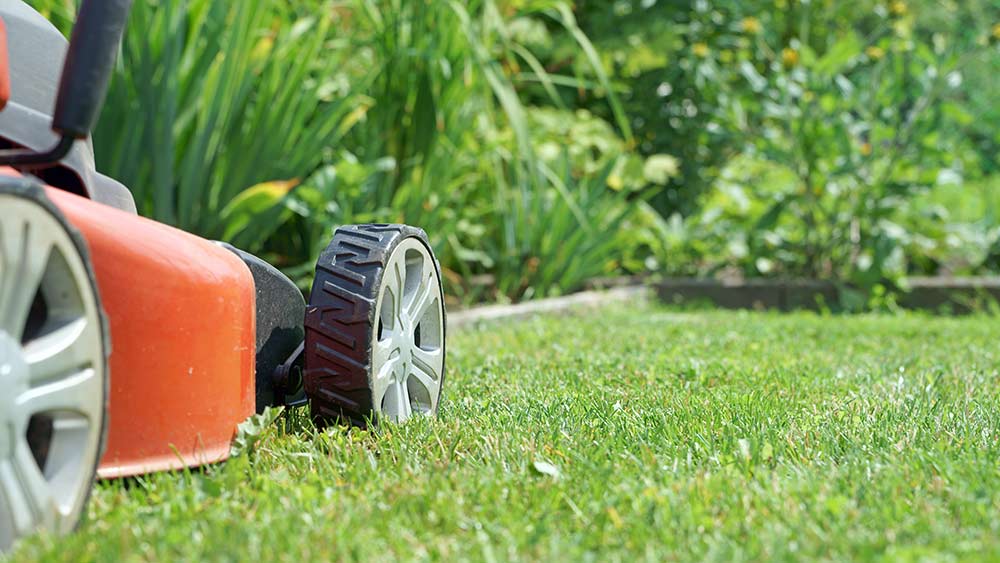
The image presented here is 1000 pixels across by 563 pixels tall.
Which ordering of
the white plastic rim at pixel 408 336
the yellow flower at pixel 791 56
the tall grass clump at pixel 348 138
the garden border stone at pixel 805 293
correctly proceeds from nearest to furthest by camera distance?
the white plastic rim at pixel 408 336, the tall grass clump at pixel 348 138, the garden border stone at pixel 805 293, the yellow flower at pixel 791 56

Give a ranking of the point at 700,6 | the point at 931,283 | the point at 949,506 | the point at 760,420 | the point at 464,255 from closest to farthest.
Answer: the point at 949,506
the point at 760,420
the point at 464,255
the point at 931,283
the point at 700,6

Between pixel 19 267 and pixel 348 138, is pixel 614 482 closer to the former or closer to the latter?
pixel 19 267

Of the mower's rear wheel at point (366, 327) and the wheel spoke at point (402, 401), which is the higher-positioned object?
the mower's rear wheel at point (366, 327)

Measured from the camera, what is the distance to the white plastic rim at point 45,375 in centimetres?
126

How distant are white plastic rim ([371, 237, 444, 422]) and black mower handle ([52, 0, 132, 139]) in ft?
2.46

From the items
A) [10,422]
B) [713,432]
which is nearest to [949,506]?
[713,432]

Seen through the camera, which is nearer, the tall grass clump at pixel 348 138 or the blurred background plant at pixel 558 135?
the tall grass clump at pixel 348 138

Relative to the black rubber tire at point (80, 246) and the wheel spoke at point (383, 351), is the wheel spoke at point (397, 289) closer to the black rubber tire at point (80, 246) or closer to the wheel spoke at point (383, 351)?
the wheel spoke at point (383, 351)

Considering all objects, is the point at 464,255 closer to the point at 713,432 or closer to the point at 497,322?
the point at 497,322

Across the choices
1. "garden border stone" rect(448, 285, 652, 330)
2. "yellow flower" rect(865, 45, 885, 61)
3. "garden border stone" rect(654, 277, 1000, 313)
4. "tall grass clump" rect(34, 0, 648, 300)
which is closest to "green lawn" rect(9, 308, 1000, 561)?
"tall grass clump" rect(34, 0, 648, 300)

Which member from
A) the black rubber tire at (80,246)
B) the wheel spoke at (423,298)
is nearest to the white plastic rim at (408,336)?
the wheel spoke at (423,298)

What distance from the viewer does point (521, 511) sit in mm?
1490

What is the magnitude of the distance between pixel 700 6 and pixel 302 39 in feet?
10.3

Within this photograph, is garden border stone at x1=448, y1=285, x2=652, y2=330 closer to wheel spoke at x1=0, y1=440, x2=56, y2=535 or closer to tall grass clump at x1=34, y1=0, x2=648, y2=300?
tall grass clump at x1=34, y1=0, x2=648, y2=300
